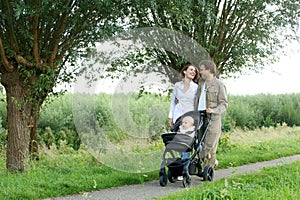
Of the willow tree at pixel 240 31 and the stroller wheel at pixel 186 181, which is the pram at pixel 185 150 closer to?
the stroller wheel at pixel 186 181

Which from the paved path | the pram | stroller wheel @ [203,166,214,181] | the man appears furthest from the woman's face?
the paved path

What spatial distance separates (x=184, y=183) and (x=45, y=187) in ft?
7.24

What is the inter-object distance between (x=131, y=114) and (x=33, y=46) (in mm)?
3237

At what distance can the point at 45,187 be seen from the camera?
7.17 metres

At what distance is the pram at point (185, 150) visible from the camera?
7.36m

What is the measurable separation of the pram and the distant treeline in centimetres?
297

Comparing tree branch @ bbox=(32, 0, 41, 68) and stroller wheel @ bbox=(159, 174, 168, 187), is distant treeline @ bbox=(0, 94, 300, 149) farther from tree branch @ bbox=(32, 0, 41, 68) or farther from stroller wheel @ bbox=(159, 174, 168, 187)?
stroller wheel @ bbox=(159, 174, 168, 187)

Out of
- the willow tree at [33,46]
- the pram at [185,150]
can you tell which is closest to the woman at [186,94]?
the pram at [185,150]

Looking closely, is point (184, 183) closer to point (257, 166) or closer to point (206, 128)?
point (206, 128)

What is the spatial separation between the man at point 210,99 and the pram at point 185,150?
21cm

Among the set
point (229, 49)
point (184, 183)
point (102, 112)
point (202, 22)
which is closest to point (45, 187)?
point (184, 183)

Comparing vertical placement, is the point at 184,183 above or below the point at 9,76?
below

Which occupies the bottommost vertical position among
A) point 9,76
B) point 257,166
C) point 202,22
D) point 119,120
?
point 257,166

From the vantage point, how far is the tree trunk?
8.73 metres
